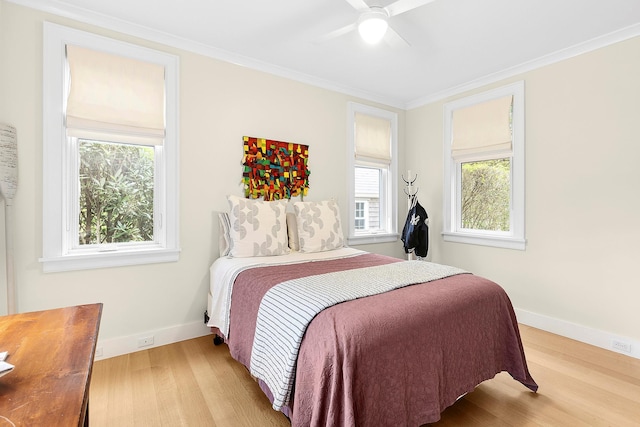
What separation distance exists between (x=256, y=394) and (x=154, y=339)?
1152mm

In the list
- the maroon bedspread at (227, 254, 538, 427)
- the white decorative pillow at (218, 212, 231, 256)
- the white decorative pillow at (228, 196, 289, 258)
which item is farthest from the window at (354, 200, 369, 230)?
the maroon bedspread at (227, 254, 538, 427)

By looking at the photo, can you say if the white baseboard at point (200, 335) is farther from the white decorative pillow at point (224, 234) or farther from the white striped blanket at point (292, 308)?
the white striped blanket at point (292, 308)

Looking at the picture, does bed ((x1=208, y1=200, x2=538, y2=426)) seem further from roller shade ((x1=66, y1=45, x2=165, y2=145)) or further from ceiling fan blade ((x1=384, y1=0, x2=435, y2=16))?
ceiling fan blade ((x1=384, y1=0, x2=435, y2=16))

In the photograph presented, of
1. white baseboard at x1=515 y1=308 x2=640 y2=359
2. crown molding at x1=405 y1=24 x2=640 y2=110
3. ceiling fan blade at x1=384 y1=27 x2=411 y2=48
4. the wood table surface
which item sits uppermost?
crown molding at x1=405 y1=24 x2=640 y2=110

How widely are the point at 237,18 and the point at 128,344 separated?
106 inches

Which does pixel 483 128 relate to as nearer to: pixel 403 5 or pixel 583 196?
pixel 583 196

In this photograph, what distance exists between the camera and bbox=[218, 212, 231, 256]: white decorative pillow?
2.83 metres

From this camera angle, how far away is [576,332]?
9.30 ft

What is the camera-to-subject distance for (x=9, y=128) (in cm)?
203

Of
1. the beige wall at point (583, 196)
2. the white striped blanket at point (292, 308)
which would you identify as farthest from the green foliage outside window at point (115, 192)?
the beige wall at point (583, 196)

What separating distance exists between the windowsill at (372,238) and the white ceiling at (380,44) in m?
1.85

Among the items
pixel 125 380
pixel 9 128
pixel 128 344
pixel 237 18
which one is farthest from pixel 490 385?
pixel 9 128

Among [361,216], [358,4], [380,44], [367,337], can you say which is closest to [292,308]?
[367,337]

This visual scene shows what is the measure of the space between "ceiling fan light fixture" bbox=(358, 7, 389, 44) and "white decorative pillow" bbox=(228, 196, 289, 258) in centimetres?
160
